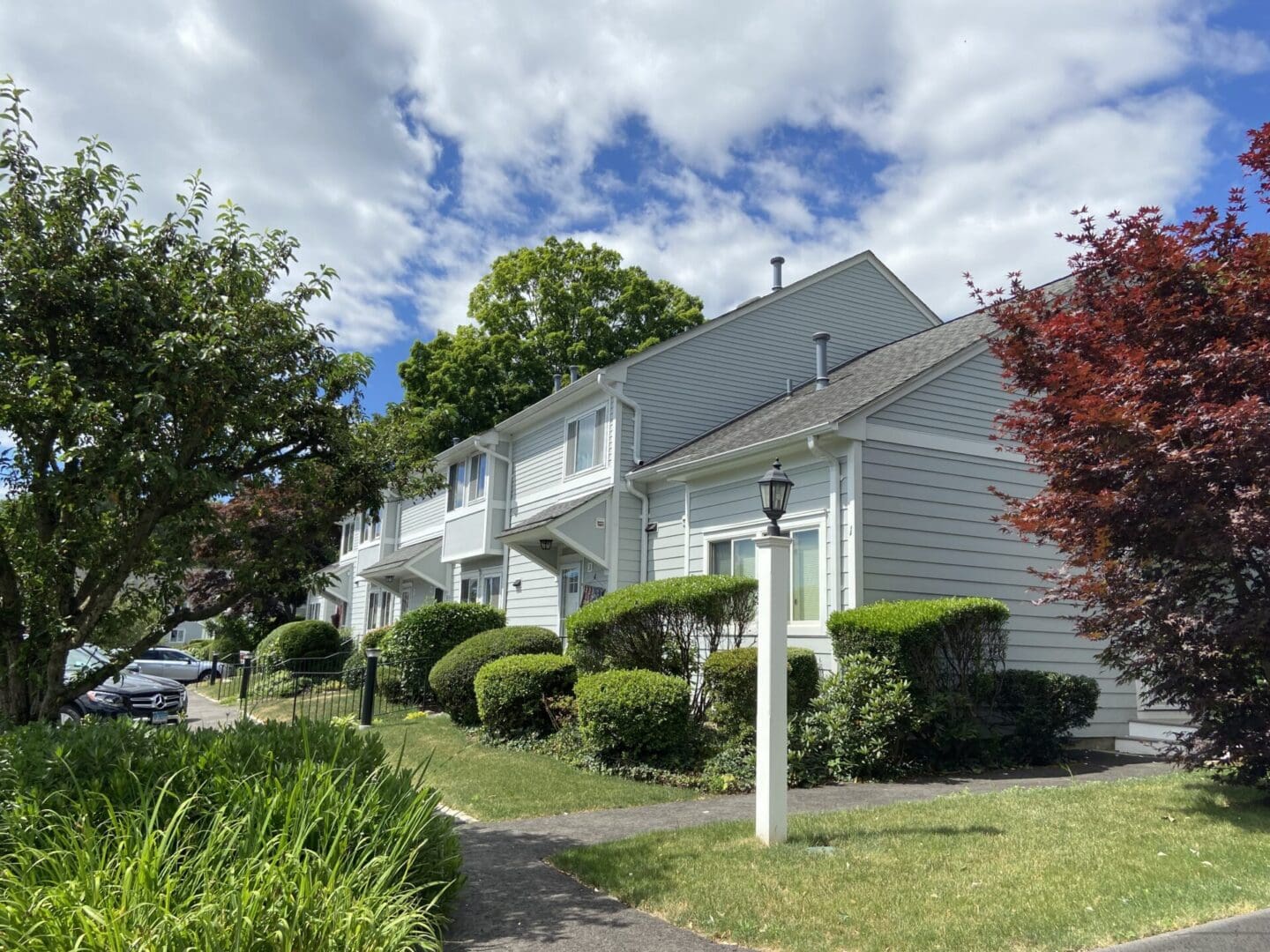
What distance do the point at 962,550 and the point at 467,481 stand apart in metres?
14.3

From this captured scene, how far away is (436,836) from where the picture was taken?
5.48 m

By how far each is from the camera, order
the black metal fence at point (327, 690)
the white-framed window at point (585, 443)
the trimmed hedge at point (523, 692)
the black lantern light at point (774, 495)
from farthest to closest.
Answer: the white-framed window at point (585, 443) → the black metal fence at point (327, 690) → the trimmed hedge at point (523, 692) → the black lantern light at point (774, 495)

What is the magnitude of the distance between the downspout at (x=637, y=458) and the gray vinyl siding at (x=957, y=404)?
17.8 ft

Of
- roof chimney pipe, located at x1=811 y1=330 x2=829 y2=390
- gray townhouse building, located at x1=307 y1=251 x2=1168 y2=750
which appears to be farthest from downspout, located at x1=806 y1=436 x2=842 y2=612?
roof chimney pipe, located at x1=811 y1=330 x2=829 y2=390

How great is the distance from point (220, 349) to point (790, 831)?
5488 millimetres

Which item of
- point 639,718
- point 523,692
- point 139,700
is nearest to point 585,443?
point 523,692

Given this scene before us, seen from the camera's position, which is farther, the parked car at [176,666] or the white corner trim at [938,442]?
the parked car at [176,666]

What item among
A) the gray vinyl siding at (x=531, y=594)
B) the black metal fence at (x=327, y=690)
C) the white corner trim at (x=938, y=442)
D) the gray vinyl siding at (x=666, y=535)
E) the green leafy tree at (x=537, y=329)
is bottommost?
the black metal fence at (x=327, y=690)

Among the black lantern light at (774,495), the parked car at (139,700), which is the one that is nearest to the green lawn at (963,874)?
the black lantern light at (774,495)

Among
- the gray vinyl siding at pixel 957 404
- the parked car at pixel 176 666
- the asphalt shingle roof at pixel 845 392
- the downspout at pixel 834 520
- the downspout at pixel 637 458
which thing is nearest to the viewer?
the downspout at pixel 834 520

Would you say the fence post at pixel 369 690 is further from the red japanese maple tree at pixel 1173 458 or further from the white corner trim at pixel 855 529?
the red japanese maple tree at pixel 1173 458

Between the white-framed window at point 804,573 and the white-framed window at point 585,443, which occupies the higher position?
the white-framed window at point 585,443

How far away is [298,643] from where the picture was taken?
87.0 feet

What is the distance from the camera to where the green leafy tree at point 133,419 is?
5824mm
